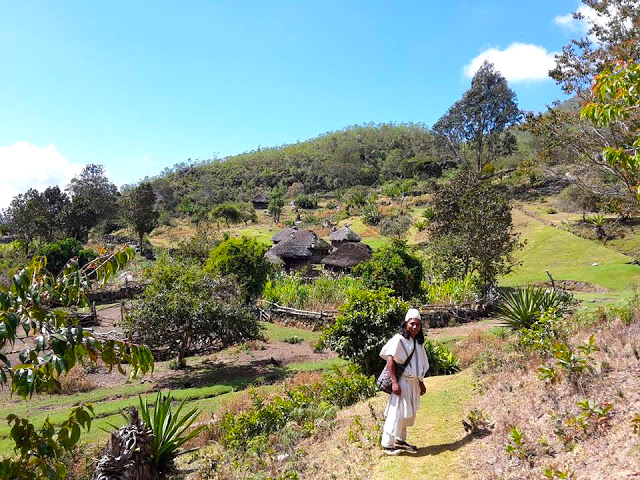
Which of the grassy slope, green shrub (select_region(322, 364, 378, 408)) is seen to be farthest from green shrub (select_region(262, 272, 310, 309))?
green shrub (select_region(322, 364, 378, 408))

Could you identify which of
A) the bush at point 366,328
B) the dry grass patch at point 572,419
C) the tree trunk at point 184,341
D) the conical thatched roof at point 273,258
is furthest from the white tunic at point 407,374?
the conical thatched roof at point 273,258

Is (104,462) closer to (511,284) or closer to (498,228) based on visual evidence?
(498,228)

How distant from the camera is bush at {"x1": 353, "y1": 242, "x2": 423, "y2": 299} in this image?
61.1ft

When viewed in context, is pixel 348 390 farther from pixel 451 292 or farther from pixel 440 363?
pixel 451 292

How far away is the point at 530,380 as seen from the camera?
6.50 m

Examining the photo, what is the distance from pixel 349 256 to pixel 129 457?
72.4 ft

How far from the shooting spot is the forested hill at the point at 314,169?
237 feet

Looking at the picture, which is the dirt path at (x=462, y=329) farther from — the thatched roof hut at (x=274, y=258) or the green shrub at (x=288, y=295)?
the thatched roof hut at (x=274, y=258)

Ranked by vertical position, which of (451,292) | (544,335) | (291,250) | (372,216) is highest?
(372,216)

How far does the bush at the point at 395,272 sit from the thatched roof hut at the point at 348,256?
7316 mm

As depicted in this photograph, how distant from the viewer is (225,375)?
13.4 metres

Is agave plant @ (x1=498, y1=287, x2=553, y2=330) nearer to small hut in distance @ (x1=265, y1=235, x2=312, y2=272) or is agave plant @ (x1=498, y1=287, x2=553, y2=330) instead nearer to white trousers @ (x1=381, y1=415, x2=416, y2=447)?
white trousers @ (x1=381, y1=415, x2=416, y2=447)

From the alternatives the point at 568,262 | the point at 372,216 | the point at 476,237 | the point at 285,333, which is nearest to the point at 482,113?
the point at 372,216

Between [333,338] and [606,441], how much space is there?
609cm
